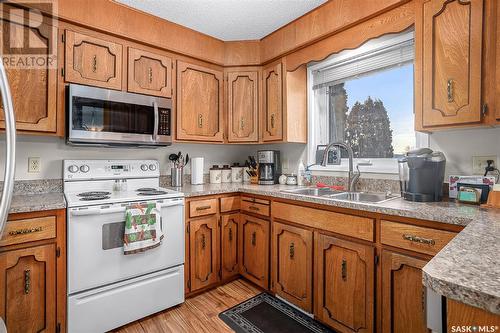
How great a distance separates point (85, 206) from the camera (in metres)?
1.62

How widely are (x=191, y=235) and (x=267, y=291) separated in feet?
2.63

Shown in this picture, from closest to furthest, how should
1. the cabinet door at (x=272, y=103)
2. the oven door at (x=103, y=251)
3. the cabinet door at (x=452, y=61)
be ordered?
the cabinet door at (x=452, y=61)
the oven door at (x=103, y=251)
the cabinet door at (x=272, y=103)

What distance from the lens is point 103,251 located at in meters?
1.67

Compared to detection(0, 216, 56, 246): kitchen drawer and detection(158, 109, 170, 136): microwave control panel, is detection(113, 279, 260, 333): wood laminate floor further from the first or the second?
detection(158, 109, 170, 136): microwave control panel

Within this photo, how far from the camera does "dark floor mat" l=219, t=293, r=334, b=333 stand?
175cm

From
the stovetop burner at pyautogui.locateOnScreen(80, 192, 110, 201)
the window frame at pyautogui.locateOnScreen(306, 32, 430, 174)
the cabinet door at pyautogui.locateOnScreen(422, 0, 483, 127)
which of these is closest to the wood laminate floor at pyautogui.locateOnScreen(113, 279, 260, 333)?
the stovetop burner at pyautogui.locateOnScreen(80, 192, 110, 201)

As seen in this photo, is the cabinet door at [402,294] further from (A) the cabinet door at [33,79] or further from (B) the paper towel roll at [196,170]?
(A) the cabinet door at [33,79]

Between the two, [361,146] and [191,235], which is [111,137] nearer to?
[191,235]

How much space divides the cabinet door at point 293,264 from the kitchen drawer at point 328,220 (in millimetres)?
79

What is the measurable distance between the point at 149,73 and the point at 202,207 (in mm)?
1226

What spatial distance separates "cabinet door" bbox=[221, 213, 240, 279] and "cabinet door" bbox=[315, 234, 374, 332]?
86 cm

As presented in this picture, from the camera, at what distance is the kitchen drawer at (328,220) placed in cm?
150

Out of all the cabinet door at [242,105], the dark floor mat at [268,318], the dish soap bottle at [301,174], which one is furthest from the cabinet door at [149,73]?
the dark floor mat at [268,318]

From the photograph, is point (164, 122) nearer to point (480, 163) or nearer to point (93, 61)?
point (93, 61)
